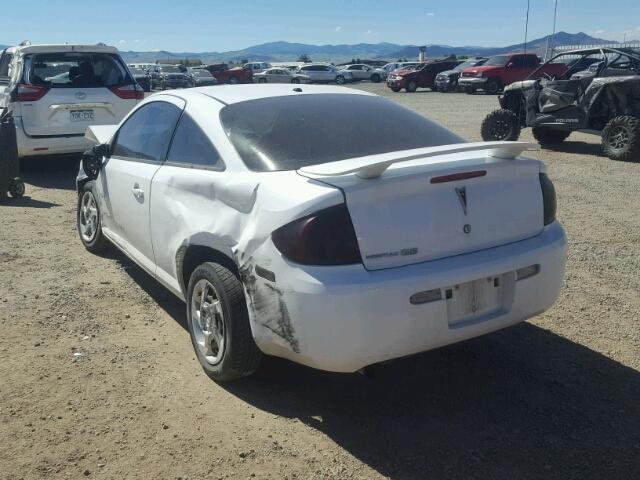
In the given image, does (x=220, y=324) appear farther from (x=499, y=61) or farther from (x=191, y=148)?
(x=499, y=61)

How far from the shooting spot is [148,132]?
4664mm

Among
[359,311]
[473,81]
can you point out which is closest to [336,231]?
[359,311]

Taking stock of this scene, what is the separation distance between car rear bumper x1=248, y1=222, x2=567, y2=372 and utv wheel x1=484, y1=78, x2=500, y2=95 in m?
28.8

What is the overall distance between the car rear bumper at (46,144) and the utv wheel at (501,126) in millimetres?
7262

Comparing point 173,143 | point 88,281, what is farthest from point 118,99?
point 173,143

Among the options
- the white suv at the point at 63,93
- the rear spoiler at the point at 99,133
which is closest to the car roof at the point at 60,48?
the white suv at the point at 63,93

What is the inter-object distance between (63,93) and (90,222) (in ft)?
13.4

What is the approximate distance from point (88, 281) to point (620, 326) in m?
3.99

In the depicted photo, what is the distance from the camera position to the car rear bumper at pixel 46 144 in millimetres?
9000

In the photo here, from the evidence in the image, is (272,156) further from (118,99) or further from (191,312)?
(118,99)

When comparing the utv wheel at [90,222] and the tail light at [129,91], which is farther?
the tail light at [129,91]

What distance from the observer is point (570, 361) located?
3.88 meters

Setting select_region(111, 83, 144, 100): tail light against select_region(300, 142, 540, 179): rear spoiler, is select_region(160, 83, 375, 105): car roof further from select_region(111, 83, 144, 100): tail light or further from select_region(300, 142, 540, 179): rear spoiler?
select_region(111, 83, 144, 100): tail light

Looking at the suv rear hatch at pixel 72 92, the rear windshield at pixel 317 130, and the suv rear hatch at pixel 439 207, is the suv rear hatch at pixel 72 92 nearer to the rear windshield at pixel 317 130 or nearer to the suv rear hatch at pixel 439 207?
the rear windshield at pixel 317 130
